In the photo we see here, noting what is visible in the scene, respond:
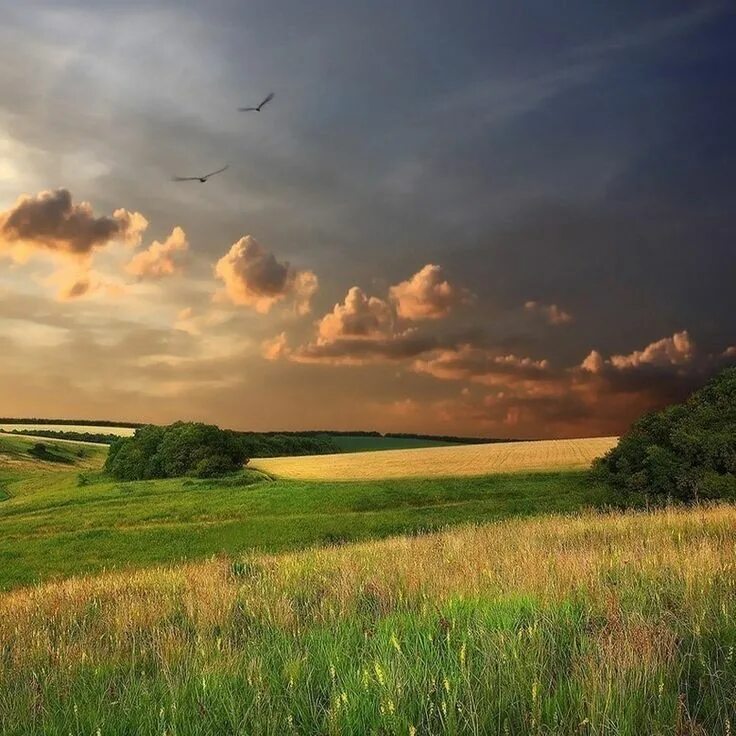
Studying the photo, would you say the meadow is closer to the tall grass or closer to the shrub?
the tall grass

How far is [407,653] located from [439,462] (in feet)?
281

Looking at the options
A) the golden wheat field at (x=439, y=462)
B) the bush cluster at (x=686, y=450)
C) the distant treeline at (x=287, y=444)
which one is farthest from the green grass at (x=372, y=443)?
the bush cluster at (x=686, y=450)

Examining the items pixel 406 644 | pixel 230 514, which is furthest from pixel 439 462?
pixel 406 644

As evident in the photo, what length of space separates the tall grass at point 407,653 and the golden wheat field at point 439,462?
225 feet

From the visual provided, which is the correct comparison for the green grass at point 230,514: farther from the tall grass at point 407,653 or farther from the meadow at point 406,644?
the tall grass at point 407,653

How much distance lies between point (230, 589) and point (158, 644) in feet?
10.0

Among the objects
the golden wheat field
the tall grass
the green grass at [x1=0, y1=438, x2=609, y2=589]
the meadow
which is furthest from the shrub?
the tall grass

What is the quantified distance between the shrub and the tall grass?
274ft

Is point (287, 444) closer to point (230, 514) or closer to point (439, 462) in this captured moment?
point (439, 462)

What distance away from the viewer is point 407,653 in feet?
19.2

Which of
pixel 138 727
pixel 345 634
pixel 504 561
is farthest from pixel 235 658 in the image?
pixel 504 561

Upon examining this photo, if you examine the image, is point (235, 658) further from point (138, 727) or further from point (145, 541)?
point (145, 541)

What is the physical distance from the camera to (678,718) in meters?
4.12

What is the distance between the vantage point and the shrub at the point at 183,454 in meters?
94.1
